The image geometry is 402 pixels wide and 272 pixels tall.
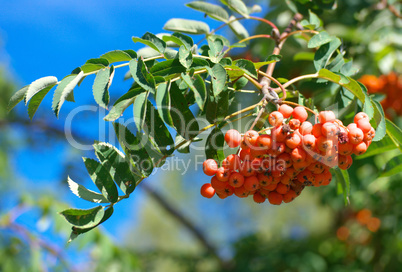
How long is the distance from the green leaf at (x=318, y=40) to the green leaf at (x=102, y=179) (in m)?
0.87

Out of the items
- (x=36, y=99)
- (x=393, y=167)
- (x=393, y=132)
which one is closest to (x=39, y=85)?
(x=36, y=99)

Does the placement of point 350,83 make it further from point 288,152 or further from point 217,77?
point 217,77

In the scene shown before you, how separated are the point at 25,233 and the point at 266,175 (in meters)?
2.57

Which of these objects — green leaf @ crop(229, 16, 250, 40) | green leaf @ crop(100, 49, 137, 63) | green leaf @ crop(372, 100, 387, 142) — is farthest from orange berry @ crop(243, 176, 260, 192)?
green leaf @ crop(229, 16, 250, 40)

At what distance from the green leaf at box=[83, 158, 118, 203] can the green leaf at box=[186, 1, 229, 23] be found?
947 mm

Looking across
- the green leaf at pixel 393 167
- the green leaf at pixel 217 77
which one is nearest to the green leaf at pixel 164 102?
the green leaf at pixel 217 77

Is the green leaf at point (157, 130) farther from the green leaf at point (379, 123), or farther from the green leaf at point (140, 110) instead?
the green leaf at point (379, 123)

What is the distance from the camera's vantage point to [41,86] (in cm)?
124

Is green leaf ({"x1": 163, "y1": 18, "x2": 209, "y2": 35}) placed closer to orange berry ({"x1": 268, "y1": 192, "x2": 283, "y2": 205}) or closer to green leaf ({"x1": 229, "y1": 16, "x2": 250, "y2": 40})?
green leaf ({"x1": 229, "y1": 16, "x2": 250, "y2": 40})

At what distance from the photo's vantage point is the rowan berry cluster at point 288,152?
114cm

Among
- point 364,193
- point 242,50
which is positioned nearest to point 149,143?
point 242,50

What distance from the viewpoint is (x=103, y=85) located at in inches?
48.4

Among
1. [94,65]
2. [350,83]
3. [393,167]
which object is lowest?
[393,167]

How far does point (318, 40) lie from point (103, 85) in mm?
831
